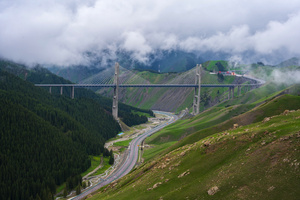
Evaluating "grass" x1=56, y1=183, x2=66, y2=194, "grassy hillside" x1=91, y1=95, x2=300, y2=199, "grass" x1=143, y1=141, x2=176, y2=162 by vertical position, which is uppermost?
"grassy hillside" x1=91, y1=95, x2=300, y2=199

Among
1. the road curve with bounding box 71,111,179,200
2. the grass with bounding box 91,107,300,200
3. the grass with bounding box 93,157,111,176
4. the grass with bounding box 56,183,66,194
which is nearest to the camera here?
the grass with bounding box 91,107,300,200

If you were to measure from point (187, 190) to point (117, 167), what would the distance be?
261 ft

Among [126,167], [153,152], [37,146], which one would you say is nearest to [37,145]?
[37,146]

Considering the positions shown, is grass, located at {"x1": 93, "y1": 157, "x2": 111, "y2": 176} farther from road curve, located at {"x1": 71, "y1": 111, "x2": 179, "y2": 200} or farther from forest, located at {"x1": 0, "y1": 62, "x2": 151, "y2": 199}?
road curve, located at {"x1": 71, "y1": 111, "x2": 179, "y2": 200}

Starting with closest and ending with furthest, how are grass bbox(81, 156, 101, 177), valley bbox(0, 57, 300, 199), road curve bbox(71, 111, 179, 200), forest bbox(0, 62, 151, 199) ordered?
1. valley bbox(0, 57, 300, 199)
2. forest bbox(0, 62, 151, 199)
3. road curve bbox(71, 111, 179, 200)
4. grass bbox(81, 156, 101, 177)

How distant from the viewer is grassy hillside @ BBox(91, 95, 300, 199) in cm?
3676

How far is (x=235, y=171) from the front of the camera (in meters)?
42.4

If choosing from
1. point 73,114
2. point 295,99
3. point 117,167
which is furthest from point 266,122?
point 73,114

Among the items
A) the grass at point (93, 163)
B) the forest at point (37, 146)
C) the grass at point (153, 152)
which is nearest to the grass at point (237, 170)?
the forest at point (37, 146)

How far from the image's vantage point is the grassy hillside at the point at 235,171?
121ft

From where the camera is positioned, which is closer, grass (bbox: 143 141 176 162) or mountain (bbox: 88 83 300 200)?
mountain (bbox: 88 83 300 200)

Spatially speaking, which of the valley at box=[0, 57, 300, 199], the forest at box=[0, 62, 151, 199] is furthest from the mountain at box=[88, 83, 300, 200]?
the forest at box=[0, 62, 151, 199]

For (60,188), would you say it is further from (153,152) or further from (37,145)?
(153,152)

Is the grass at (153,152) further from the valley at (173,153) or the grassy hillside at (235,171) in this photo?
the grassy hillside at (235,171)
